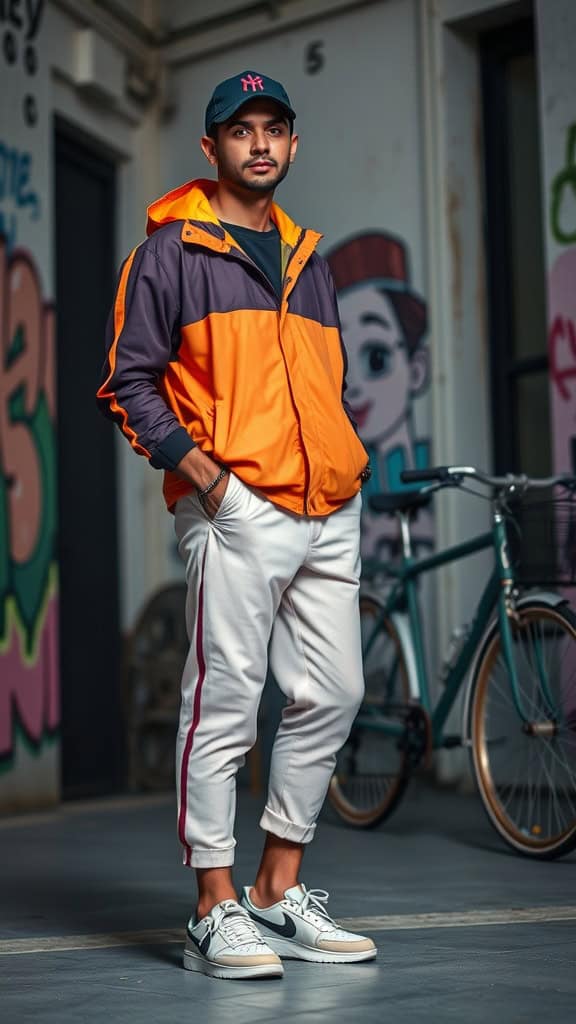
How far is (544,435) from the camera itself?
6266mm

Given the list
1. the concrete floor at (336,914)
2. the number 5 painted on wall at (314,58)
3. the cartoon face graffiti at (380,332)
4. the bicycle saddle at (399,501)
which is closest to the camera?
the concrete floor at (336,914)

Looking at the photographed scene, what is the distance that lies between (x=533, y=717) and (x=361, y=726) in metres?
1.06

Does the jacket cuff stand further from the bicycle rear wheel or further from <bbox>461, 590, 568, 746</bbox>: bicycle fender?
the bicycle rear wheel

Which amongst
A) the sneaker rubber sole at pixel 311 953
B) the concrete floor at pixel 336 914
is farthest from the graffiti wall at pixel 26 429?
the sneaker rubber sole at pixel 311 953

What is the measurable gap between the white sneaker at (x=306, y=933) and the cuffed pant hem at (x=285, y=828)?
11 cm

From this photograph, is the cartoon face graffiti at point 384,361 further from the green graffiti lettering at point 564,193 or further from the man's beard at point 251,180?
the man's beard at point 251,180

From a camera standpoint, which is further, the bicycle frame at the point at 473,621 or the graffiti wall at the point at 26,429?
the graffiti wall at the point at 26,429

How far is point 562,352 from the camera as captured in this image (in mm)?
5742

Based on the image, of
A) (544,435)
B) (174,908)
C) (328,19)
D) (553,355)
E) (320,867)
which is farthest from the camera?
(328,19)

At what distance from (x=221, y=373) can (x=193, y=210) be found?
1.26 feet

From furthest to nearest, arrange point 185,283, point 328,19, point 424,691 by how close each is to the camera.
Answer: point 328,19
point 424,691
point 185,283

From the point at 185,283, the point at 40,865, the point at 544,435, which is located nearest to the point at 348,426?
the point at 185,283

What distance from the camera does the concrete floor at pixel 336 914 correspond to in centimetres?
249

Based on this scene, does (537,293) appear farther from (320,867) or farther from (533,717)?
(320,867)
